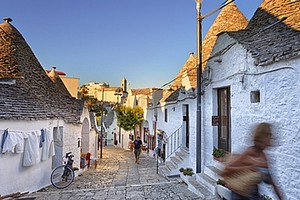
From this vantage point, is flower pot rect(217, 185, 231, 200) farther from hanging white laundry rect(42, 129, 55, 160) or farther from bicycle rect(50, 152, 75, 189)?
hanging white laundry rect(42, 129, 55, 160)

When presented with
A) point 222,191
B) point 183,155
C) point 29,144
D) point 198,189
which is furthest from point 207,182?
point 29,144

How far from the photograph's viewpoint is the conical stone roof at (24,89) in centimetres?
822

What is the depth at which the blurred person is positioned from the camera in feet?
8.32

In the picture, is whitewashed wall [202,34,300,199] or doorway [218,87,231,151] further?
doorway [218,87,231,151]

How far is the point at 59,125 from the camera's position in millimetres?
10633

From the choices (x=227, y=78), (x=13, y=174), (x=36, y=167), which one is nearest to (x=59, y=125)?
(x=36, y=167)

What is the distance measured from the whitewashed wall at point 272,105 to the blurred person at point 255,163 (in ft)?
1.85

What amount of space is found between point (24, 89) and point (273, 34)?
374 inches

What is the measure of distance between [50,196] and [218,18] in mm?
10734

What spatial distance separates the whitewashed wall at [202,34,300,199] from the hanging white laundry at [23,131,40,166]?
258 inches

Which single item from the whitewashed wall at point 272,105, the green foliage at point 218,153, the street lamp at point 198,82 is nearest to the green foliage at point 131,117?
the street lamp at point 198,82

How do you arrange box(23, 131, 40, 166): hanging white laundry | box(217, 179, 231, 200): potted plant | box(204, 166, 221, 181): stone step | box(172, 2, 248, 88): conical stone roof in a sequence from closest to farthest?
box(217, 179, 231, 200): potted plant → box(204, 166, 221, 181): stone step → box(23, 131, 40, 166): hanging white laundry → box(172, 2, 248, 88): conical stone roof

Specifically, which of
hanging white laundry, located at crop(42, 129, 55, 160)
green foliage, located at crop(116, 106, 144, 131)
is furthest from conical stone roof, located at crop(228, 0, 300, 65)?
green foliage, located at crop(116, 106, 144, 131)

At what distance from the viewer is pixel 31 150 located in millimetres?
7871
